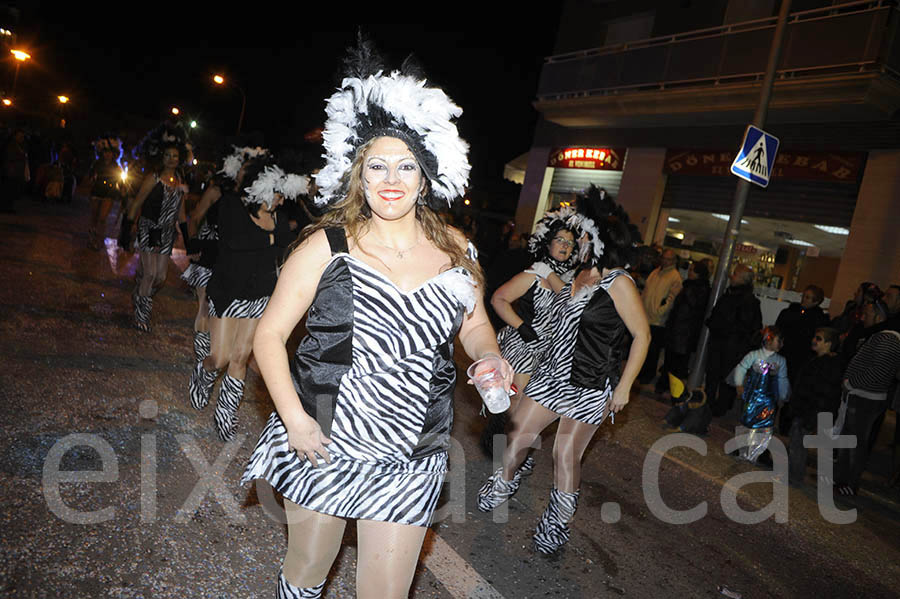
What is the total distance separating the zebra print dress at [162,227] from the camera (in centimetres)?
670

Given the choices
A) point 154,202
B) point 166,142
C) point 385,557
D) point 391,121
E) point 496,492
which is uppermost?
point 166,142

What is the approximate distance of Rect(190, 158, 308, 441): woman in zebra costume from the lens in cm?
453

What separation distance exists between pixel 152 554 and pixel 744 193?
27.6ft

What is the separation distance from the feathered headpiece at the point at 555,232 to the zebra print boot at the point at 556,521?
1502 mm

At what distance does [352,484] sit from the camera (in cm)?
205

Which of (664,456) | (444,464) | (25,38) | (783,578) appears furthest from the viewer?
(25,38)

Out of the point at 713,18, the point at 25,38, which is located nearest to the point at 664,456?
the point at 713,18

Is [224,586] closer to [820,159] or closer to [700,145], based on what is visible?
[820,159]

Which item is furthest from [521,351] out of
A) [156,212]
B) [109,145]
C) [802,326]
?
[109,145]

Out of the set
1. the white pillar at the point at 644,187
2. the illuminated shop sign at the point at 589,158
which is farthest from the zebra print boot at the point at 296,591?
the illuminated shop sign at the point at 589,158

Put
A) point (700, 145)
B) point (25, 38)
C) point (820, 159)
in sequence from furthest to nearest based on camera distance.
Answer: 1. point (25, 38)
2. point (700, 145)
3. point (820, 159)

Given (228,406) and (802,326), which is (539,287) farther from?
(802,326)

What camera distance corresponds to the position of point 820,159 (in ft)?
38.8

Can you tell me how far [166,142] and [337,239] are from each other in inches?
220
